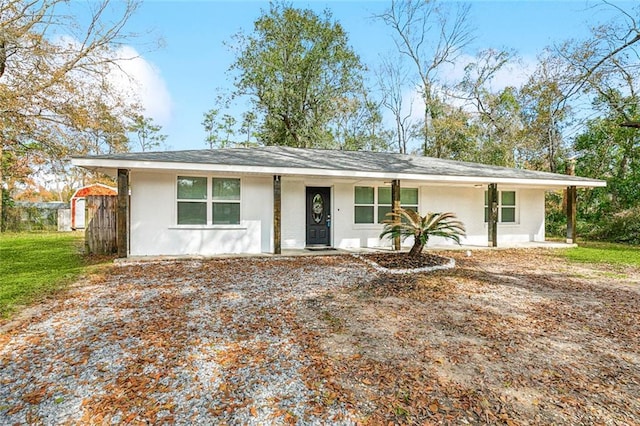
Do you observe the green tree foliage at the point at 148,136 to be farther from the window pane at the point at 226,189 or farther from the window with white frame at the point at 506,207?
the window with white frame at the point at 506,207

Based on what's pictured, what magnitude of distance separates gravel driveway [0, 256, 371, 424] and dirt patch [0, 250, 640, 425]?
2cm

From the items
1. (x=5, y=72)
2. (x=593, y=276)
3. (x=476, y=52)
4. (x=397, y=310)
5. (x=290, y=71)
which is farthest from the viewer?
(x=476, y=52)

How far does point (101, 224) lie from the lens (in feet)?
31.0

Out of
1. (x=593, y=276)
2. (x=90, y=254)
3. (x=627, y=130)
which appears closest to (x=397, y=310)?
(x=593, y=276)

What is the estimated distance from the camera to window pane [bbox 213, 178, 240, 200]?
30.9 feet

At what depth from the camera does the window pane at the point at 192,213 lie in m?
9.10

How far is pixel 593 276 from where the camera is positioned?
23.6 ft

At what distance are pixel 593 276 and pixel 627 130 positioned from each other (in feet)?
41.9

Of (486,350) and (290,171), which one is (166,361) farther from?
(290,171)

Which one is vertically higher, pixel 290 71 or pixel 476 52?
pixel 476 52

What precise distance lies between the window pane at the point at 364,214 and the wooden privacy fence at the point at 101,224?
7.25 m

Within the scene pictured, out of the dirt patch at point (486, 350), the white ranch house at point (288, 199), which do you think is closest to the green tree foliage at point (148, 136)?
the white ranch house at point (288, 199)

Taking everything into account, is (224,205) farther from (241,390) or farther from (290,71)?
(290,71)

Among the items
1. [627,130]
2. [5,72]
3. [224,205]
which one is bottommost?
[224,205]
